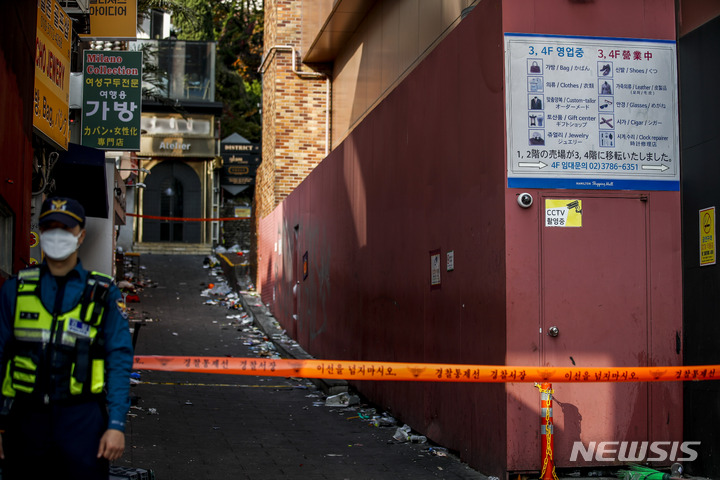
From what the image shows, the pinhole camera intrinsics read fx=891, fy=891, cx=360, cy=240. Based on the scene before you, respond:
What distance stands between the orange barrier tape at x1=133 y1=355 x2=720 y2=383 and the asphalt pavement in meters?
1.52

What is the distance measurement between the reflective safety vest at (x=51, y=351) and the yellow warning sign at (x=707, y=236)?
496 cm

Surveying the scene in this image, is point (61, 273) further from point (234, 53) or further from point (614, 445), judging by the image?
point (234, 53)

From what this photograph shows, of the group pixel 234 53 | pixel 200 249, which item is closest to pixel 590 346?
pixel 200 249

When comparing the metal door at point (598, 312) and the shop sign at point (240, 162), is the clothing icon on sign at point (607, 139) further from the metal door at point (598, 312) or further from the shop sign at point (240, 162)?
the shop sign at point (240, 162)

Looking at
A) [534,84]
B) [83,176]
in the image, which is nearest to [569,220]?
[534,84]

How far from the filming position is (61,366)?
4.09 meters

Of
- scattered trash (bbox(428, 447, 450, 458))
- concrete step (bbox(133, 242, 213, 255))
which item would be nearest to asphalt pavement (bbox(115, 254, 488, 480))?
scattered trash (bbox(428, 447, 450, 458))

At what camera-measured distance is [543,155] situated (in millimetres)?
7289

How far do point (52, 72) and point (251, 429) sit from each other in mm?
4433

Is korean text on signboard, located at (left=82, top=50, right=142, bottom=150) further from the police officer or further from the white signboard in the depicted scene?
the police officer

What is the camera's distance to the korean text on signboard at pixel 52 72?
28.0 feet

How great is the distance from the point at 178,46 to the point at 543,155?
31718mm

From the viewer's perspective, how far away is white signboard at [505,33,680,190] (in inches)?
287

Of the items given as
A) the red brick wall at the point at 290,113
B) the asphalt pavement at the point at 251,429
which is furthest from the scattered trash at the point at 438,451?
the red brick wall at the point at 290,113
